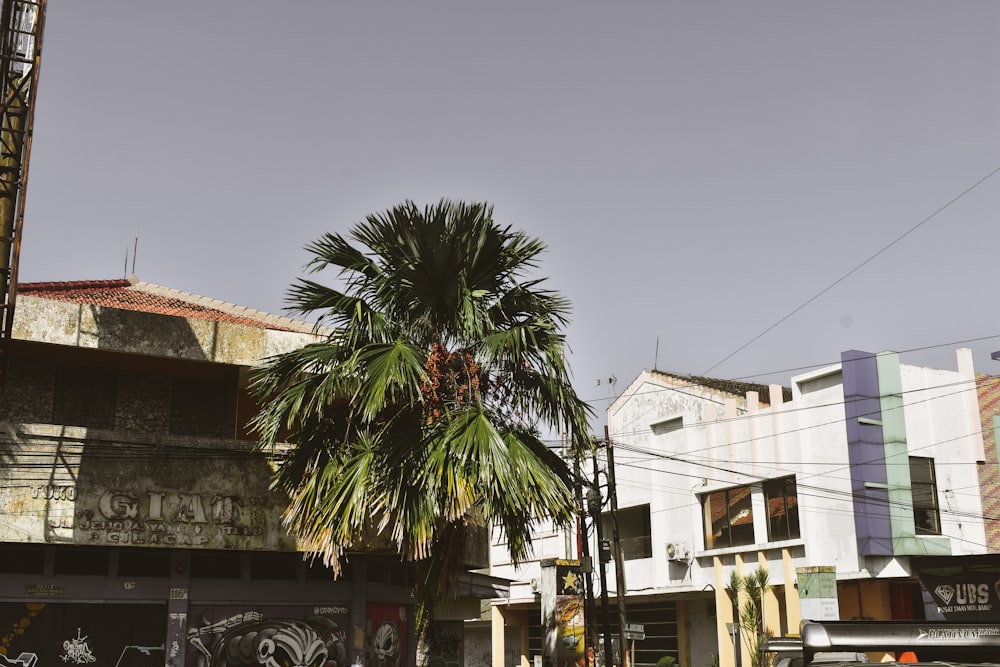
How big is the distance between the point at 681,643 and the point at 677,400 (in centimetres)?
920

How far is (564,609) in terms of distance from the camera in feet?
93.5

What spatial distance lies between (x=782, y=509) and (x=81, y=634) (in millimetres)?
22918

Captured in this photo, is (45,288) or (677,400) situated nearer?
(45,288)

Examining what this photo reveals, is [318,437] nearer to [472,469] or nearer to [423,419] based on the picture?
[423,419]

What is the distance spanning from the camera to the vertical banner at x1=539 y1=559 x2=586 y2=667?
28.4 m

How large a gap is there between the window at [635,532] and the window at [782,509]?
264 inches

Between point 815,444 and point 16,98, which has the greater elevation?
point 16,98

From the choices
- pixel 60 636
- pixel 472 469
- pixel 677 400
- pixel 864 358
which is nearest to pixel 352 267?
pixel 472 469

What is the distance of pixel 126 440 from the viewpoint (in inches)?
686

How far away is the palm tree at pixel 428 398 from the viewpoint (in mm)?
13734

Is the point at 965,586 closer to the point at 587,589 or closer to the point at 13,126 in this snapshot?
the point at 587,589

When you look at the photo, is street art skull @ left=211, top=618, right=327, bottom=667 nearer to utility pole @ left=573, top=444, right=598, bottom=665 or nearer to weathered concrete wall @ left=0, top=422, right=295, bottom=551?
weathered concrete wall @ left=0, top=422, right=295, bottom=551

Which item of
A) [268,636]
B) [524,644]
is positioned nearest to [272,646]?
[268,636]

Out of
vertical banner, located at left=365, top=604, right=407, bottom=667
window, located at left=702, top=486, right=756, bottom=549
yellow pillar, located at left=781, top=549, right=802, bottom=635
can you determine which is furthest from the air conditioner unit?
vertical banner, located at left=365, top=604, right=407, bottom=667
